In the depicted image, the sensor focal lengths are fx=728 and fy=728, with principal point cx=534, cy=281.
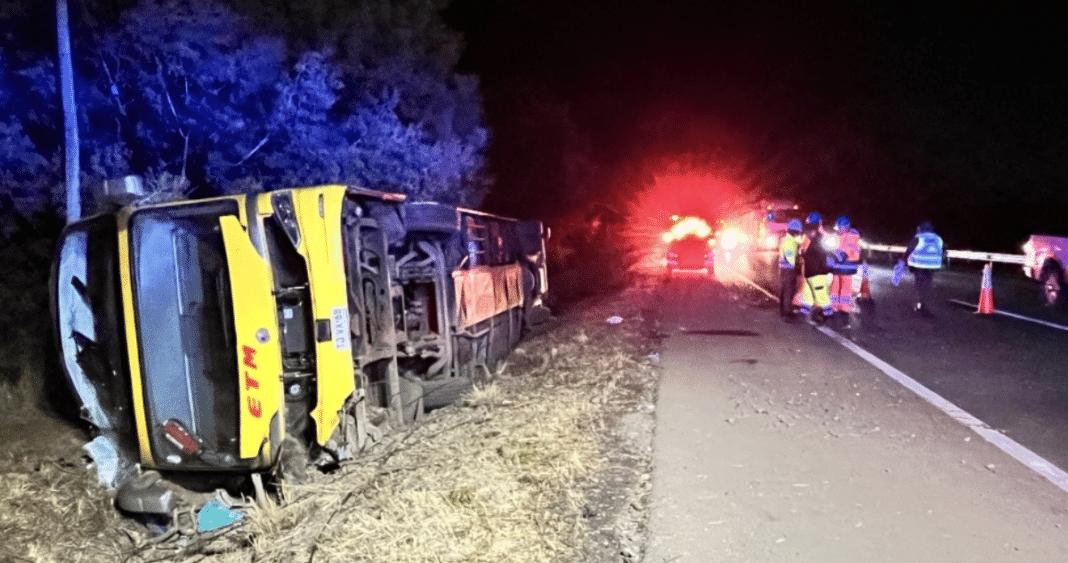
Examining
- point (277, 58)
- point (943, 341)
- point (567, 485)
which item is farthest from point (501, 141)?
point (567, 485)

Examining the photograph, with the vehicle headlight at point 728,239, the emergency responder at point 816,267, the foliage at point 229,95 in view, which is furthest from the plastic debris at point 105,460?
the vehicle headlight at point 728,239

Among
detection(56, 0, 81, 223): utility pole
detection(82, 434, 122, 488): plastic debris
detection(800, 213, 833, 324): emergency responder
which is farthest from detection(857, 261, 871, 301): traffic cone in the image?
detection(56, 0, 81, 223): utility pole

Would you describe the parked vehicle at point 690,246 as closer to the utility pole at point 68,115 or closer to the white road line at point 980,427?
the white road line at point 980,427

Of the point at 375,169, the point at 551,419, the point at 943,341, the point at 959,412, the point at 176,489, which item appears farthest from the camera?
the point at 375,169

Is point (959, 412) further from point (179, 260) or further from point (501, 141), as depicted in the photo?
point (501, 141)

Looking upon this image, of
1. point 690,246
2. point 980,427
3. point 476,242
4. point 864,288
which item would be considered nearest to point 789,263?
point 864,288

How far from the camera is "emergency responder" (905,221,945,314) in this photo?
11883 mm

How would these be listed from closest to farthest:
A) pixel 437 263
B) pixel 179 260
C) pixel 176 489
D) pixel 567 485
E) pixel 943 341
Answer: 1. pixel 567 485
2. pixel 179 260
3. pixel 176 489
4. pixel 437 263
5. pixel 943 341

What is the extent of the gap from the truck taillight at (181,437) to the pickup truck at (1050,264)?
1501cm

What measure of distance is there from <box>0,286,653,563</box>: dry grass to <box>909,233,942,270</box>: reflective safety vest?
7989mm

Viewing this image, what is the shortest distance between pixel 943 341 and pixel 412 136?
10.1 meters

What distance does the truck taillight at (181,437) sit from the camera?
16.6 ft

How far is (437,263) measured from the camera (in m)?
6.93

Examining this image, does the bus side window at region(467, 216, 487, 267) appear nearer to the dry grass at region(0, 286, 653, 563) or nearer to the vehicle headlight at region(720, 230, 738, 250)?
the dry grass at region(0, 286, 653, 563)
